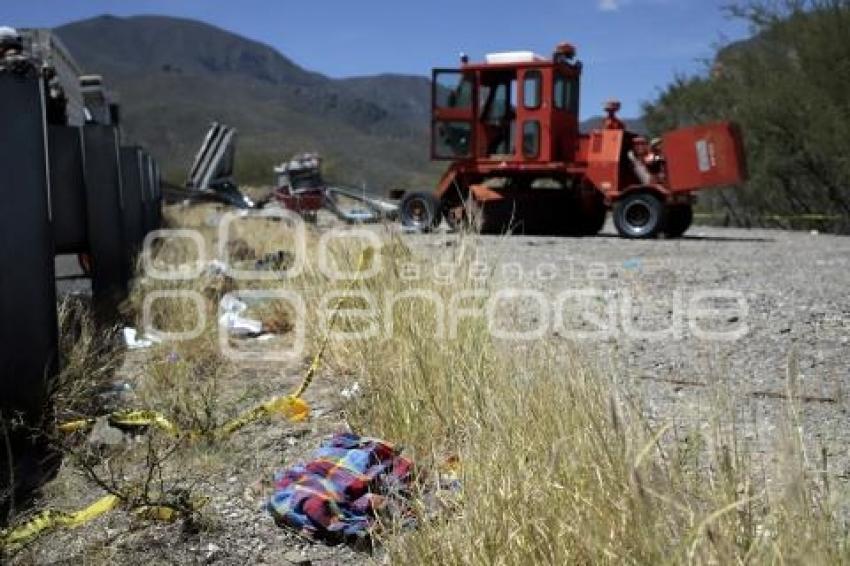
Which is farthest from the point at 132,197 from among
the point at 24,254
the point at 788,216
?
the point at 788,216

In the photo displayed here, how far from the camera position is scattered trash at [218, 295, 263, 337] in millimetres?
6152

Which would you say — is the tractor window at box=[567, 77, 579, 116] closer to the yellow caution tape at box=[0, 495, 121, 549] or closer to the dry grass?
the dry grass

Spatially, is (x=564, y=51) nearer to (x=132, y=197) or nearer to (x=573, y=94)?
(x=573, y=94)

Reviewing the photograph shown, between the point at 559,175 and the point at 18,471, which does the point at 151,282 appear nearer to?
the point at 18,471

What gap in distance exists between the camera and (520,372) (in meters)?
3.01

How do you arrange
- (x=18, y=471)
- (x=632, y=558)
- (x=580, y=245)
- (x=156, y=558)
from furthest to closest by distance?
1. (x=580, y=245)
2. (x=18, y=471)
3. (x=156, y=558)
4. (x=632, y=558)

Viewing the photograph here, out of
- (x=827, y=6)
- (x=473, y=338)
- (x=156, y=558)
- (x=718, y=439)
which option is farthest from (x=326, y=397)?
(x=827, y=6)

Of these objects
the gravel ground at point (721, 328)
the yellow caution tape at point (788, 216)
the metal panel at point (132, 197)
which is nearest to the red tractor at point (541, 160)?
the gravel ground at point (721, 328)

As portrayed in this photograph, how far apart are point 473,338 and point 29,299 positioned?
2.03 m

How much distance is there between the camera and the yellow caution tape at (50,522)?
2.86 metres

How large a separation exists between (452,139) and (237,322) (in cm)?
1090

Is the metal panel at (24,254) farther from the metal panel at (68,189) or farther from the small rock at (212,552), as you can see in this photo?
the metal panel at (68,189)

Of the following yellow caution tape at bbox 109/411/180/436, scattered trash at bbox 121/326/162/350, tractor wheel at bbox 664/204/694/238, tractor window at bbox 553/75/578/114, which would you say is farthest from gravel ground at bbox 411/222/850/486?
tractor window at bbox 553/75/578/114

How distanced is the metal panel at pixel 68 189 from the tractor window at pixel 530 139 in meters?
10.4
